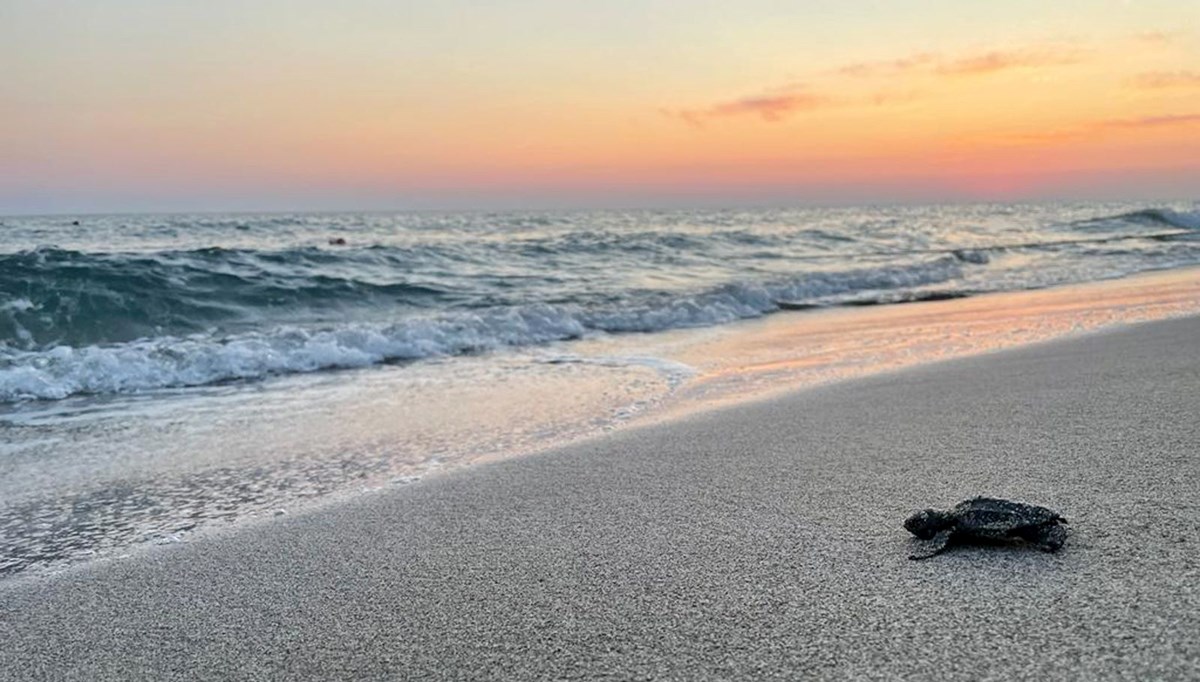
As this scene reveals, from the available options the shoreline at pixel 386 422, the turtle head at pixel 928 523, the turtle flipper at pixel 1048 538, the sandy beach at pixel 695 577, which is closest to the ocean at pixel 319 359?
the shoreline at pixel 386 422

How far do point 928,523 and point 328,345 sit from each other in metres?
8.58

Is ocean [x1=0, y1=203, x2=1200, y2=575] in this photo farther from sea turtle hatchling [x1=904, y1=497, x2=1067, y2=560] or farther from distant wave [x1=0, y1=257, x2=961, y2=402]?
sea turtle hatchling [x1=904, y1=497, x2=1067, y2=560]

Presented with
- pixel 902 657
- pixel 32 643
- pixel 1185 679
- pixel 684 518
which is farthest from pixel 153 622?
pixel 1185 679

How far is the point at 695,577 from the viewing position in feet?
10.3

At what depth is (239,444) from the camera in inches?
247

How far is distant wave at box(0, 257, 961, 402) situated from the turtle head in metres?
7.89

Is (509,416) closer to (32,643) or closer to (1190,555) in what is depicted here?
(32,643)

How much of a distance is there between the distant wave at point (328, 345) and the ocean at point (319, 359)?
33mm

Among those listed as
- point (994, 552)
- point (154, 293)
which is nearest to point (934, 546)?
point (994, 552)

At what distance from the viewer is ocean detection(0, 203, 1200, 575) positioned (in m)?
5.22

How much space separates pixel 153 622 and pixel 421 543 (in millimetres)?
1078

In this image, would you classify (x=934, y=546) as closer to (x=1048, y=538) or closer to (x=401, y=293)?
(x=1048, y=538)

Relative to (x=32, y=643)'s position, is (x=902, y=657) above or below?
above

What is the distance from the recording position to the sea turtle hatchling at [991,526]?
306cm
